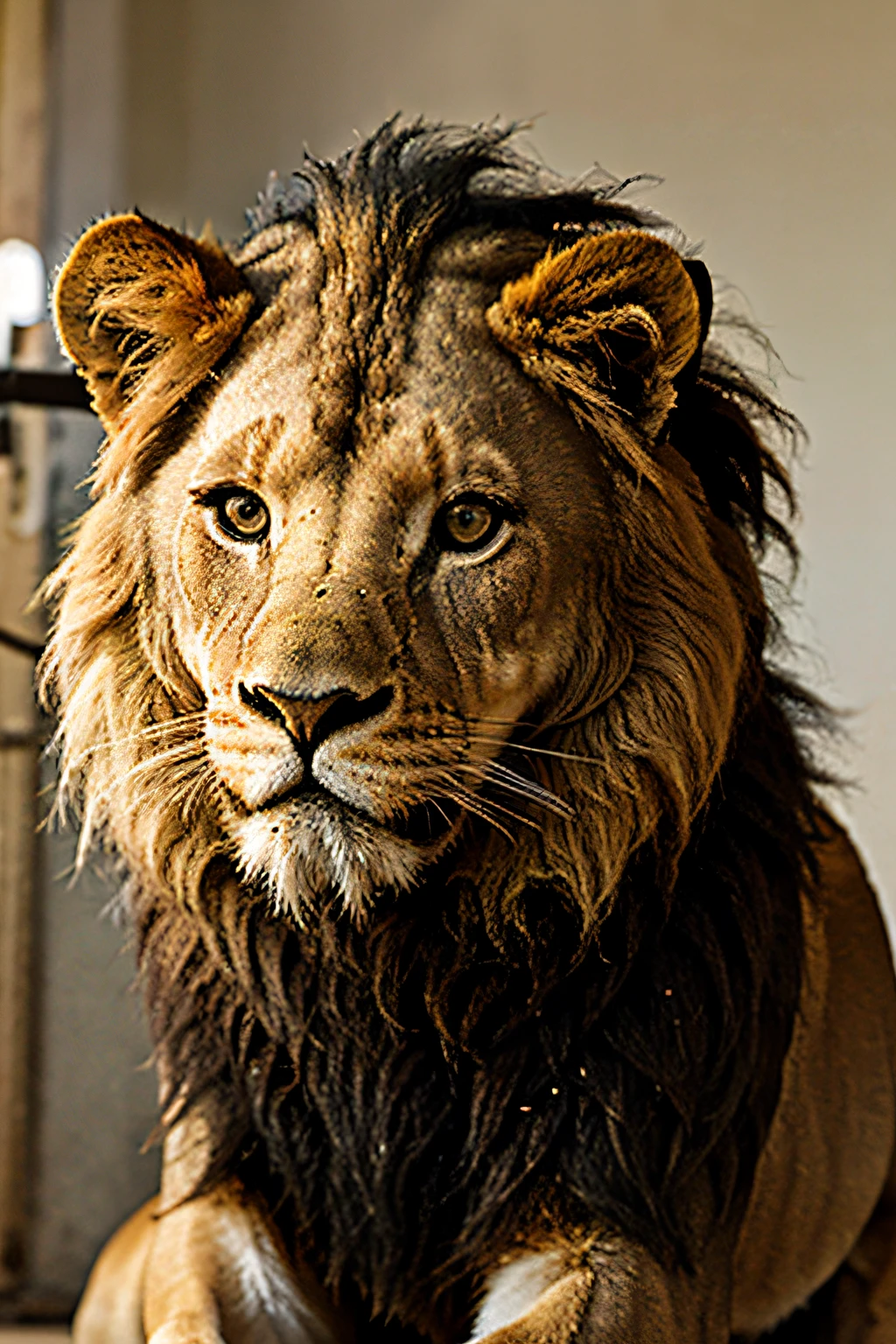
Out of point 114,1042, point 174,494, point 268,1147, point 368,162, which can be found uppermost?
point 368,162

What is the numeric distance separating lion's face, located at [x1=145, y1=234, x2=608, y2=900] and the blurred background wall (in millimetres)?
332

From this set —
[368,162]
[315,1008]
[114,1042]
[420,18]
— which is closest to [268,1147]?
[315,1008]

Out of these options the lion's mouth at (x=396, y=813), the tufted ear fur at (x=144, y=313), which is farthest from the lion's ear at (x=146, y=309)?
the lion's mouth at (x=396, y=813)

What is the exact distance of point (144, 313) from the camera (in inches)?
40.0

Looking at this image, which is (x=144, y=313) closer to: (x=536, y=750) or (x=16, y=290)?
(x=536, y=750)

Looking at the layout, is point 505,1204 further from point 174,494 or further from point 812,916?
point 174,494

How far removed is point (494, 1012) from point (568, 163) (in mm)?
1070

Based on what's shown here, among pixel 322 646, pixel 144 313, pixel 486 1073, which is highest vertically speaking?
pixel 144 313

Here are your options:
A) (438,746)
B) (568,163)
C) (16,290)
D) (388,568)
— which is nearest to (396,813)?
(438,746)

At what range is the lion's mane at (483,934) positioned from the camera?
991 millimetres

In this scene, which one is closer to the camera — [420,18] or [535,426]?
[535,426]

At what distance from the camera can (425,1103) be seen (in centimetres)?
105

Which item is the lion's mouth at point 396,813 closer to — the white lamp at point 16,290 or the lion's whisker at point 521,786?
the lion's whisker at point 521,786

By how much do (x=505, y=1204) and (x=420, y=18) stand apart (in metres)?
1.39
